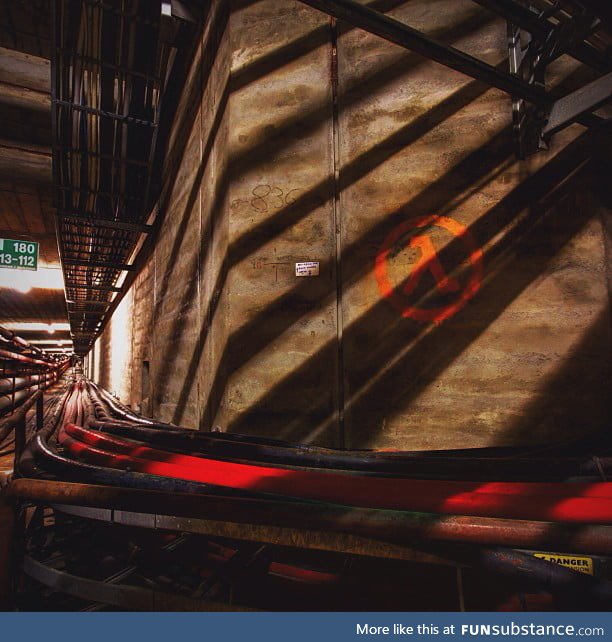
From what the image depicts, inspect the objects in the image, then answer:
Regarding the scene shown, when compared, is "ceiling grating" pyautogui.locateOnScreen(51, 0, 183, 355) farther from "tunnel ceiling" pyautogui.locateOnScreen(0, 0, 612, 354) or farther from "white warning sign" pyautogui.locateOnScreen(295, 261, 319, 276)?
"white warning sign" pyautogui.locateOnScreen(295, 261, 319, 276)

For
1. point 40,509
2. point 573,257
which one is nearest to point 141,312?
point 40,509

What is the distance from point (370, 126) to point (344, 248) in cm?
133

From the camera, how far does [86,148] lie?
539cm

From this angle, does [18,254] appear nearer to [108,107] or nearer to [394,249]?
[108,107]

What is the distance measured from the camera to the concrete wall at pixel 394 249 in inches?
128

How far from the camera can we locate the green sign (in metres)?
6.51

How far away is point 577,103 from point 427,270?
1.81 metres

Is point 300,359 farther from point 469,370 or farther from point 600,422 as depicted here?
point 600,422

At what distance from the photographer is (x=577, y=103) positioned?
9.59ft

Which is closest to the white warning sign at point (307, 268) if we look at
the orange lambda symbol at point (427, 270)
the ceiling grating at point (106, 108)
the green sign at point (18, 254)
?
the orange lambda symbol at point (427, 270)

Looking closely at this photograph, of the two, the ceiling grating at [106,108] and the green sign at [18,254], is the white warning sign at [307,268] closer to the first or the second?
the ceiling grating at [106,108]

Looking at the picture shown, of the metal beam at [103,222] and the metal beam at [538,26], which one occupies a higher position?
the metal beam at [538,26]

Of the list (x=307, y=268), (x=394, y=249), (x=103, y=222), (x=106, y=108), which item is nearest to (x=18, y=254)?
(x=103, y=222)

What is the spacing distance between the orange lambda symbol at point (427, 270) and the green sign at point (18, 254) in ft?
21.9
